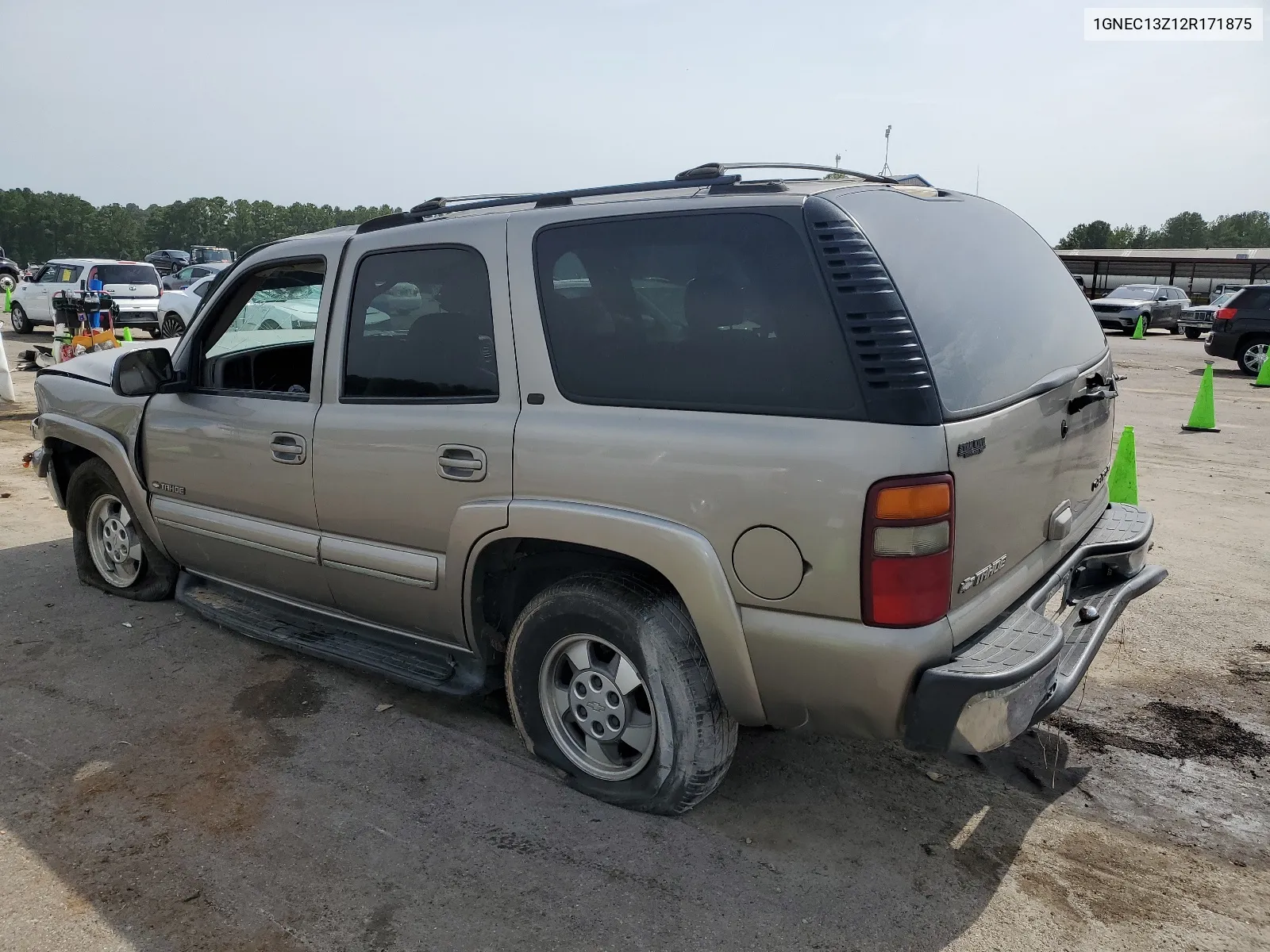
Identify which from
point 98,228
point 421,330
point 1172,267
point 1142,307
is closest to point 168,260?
point 1142,307

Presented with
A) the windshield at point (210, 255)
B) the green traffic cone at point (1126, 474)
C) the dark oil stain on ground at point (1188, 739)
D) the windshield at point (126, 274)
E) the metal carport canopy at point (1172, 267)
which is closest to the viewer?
the dark oil stain on ground at point (1188, 739)

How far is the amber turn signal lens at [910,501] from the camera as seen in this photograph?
2.49 m

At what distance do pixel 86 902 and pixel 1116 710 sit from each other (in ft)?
12.5

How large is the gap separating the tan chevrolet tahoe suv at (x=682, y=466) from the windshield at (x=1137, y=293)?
2825 centimetres

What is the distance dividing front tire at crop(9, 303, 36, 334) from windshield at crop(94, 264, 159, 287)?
127 inches

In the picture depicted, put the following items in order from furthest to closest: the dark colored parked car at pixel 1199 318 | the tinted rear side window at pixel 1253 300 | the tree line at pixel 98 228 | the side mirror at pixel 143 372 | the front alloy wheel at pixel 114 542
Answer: the tree line at pixel 98 228 → the dark colored parked car at pixel 1199 318 → the tinted rear side window at pixel 1253 300 → the front alloy wheel at pixel 114 542 → the side mirror at pixel 143 372

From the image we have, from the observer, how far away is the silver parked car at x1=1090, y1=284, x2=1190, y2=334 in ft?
91.9

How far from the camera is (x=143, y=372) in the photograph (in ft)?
13.9

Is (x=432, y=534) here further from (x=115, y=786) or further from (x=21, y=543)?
(x=21, y=543)

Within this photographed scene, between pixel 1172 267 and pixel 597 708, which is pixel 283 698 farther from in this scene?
pixel 1172 267

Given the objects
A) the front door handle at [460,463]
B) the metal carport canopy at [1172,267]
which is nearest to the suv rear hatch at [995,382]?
the front door handle at [460,463]

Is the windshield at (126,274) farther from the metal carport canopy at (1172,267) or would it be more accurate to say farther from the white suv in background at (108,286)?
the metal carport canopy at (1172,267)

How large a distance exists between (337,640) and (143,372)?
1483mm

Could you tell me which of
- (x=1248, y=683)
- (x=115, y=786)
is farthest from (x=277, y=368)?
(x=1248, y=683)
